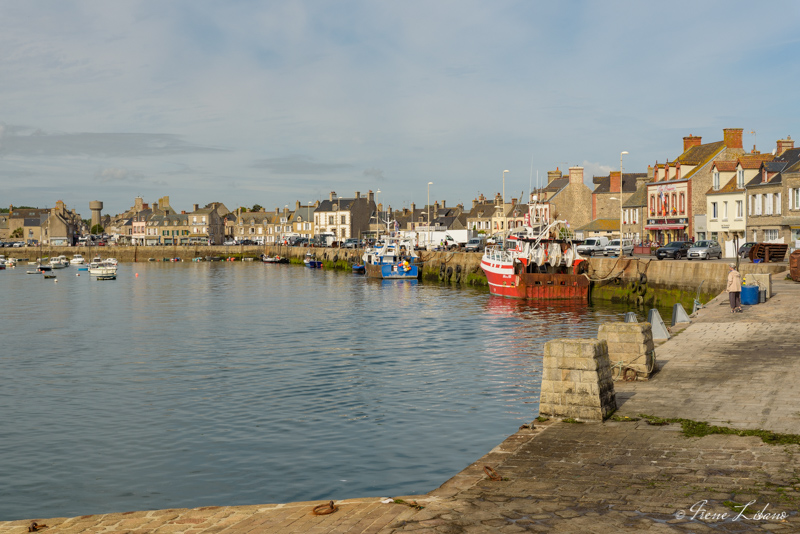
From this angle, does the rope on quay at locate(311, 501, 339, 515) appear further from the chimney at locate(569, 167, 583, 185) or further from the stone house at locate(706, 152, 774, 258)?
the chimney at locate(569, 167, 583, 185)

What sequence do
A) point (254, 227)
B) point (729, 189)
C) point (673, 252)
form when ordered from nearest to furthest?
point (673, 252)
point (729, 189)
point (254, 227)

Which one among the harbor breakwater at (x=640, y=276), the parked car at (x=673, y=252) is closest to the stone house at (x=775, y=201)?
the parked car at (x=673, y=252)

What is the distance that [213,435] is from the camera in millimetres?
18703

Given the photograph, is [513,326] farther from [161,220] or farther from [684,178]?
[161,220]

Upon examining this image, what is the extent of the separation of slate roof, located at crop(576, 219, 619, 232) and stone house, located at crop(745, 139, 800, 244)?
30.3 metres

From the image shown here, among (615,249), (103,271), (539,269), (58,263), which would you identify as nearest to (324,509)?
(539,269)

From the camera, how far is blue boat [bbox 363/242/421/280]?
285ft

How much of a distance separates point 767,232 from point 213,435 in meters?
55.1

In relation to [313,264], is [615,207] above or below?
above

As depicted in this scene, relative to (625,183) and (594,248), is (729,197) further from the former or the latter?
(625,183)

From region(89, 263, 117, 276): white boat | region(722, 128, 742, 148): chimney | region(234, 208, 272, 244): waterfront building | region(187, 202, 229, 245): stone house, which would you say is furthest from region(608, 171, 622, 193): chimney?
region(187, 202, 229, 245): stone house

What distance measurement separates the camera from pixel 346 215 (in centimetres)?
16125

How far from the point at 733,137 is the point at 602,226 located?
23022 millimetres

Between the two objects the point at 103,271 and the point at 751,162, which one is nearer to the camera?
the point at 751,162
